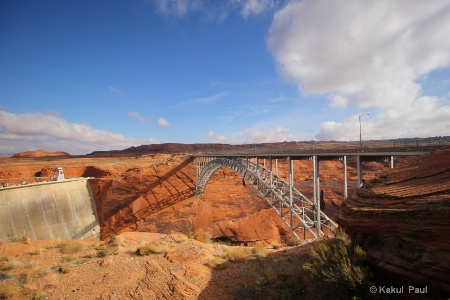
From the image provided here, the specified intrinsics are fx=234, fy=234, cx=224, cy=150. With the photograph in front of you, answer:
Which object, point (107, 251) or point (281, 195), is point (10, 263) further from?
point (281, 195)

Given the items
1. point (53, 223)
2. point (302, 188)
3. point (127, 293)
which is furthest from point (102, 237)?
point (302, 188)

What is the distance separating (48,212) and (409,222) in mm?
32928

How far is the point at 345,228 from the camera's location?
7316 mm

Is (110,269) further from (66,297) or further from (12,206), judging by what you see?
(12,206)

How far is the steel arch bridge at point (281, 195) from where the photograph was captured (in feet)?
54.9

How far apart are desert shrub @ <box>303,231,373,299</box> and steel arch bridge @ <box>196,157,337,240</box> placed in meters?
7.77

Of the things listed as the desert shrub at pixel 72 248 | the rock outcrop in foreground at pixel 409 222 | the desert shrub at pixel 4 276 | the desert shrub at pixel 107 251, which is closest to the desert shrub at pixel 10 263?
the desert shrub at pixel 4 276

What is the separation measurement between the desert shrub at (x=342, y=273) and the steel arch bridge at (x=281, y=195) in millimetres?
7773

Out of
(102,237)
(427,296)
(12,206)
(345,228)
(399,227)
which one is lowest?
(102,237)

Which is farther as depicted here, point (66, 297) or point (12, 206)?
point (12, 206)

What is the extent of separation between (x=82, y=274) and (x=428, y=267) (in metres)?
11.2

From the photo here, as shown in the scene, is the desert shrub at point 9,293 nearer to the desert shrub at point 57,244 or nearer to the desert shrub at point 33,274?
the desert shrub at point 33,274

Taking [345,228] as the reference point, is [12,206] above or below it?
below

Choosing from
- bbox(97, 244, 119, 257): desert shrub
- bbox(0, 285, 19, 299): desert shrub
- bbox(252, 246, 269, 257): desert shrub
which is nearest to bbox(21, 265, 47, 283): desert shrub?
bbox(0, 285, 19, 299): desert shrub
